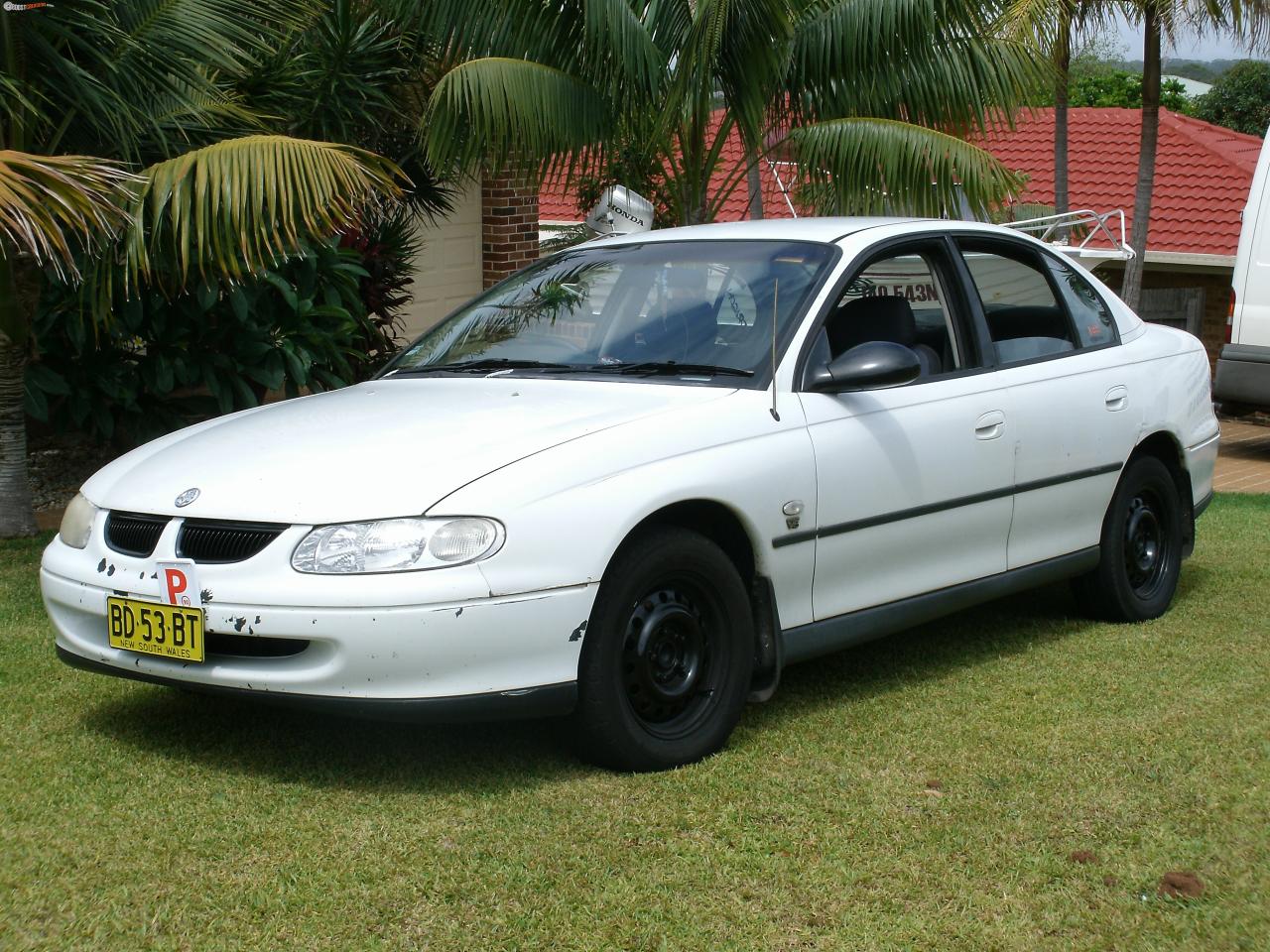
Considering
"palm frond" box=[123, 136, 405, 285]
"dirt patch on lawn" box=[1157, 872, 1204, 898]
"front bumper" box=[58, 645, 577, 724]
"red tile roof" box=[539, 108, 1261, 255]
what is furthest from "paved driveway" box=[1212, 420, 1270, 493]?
"front bumper" box=[58, 645, 577, 724]

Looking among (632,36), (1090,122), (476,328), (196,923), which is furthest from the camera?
(1090,122)

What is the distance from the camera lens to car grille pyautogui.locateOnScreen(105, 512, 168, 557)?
439cm

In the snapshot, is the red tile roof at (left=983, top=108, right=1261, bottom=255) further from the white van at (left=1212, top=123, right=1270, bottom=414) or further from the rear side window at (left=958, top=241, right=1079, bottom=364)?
the rear side window at (left=958, top=241, right=1079, bottom=364)

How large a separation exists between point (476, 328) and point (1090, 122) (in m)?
20.9

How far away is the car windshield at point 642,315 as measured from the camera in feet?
16.9

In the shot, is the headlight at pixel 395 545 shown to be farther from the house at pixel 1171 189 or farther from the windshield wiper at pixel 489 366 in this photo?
the house at pixel 1171 189

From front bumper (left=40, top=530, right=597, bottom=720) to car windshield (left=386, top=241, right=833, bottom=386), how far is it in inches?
49.4

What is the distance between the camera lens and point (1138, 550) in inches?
260

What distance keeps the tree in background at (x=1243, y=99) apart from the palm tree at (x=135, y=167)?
34075 millimetres

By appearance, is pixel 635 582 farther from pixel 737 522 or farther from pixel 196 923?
pixel 196 923

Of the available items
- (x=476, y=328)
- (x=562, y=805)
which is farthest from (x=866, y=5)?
(x=562, y=805)

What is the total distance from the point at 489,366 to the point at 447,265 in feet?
30.9

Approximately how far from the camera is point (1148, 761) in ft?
15.3

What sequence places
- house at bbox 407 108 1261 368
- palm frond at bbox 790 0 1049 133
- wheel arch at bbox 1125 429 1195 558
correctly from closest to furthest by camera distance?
1. wheel arch at bbox 1125 429 1195 558
2. palm frond at bbox 790 0 1049 133
3. house at bbox 407 108 1261 368
